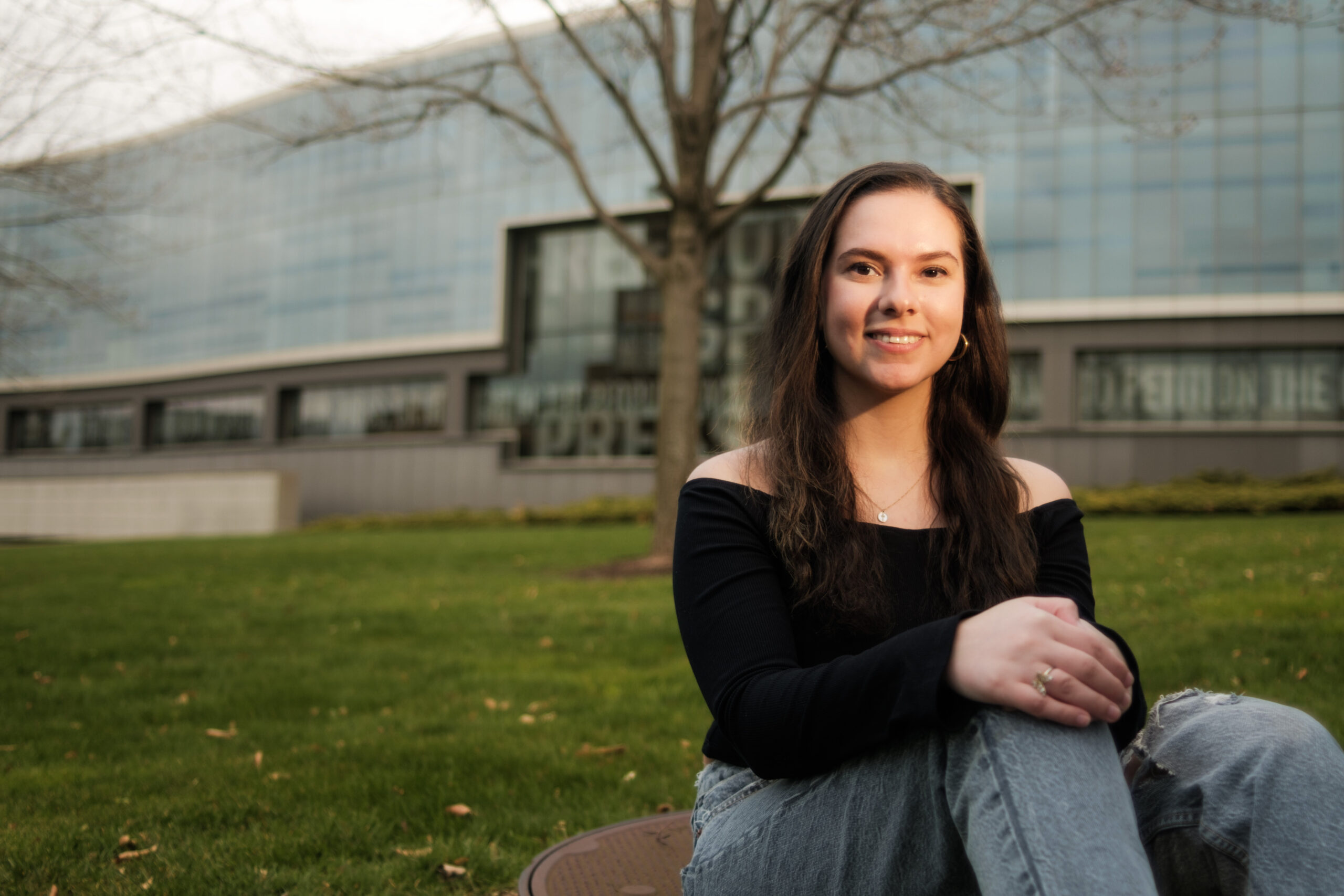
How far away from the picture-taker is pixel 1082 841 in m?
1.44

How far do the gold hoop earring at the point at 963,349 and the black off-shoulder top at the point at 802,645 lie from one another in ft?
1.35

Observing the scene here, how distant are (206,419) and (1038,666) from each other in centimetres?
4355

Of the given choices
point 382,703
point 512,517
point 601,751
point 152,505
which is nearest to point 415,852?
point 601,751

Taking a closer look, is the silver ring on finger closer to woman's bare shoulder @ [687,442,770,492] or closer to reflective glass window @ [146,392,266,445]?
woman's bare shoulder @ [687,442,770,492]

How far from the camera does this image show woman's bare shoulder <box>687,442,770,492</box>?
2162 mm

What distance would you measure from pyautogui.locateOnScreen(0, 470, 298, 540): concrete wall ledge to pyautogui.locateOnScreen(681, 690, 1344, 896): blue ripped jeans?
105ft

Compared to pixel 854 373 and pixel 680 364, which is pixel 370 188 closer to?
pixel 680 364

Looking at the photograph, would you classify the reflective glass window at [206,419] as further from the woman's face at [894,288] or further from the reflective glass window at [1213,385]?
the woman's face at [894,288]

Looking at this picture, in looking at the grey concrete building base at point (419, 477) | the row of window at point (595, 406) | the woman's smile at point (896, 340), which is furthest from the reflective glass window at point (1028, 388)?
Result: the woman's smile at point (896, 340)

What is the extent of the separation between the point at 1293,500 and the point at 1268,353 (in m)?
7.15

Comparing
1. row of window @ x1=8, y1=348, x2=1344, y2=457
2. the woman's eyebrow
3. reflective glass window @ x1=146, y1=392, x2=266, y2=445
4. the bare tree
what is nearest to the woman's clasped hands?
the woman's eyebrow

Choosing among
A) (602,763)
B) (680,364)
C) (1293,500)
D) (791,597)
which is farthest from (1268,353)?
(791,597)

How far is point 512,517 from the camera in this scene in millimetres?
27281

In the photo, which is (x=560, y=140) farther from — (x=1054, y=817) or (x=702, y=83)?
(x=1054, y=817)
